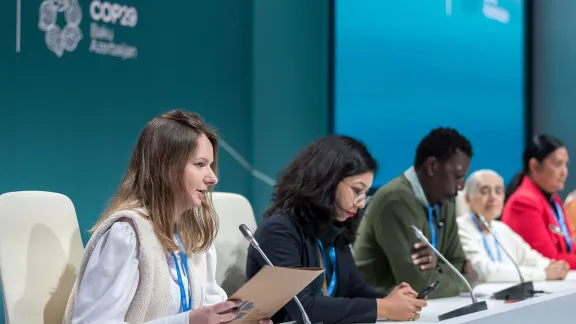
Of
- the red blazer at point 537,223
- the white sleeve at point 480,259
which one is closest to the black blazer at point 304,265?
the white sleeve at point 480,259

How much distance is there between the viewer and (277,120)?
5.21 meters

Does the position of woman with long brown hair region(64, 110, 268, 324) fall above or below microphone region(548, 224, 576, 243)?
above

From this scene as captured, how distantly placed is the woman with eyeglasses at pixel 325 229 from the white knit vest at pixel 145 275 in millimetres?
645

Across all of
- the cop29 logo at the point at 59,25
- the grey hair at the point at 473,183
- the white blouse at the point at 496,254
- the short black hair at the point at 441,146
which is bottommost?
the white blouse at the point at 496,254

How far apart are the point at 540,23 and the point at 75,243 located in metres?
5.31

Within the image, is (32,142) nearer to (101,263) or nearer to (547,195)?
(101,263)

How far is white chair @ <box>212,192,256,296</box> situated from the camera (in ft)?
10.6

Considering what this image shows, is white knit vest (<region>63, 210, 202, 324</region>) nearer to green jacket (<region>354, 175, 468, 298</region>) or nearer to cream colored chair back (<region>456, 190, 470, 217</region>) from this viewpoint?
green jacket (<region>354, 175, 468, 298</region>)

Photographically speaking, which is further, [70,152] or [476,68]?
Answer: [476,68]

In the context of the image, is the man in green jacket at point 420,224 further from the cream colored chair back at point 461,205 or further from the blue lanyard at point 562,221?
the blue lanyard at point 562,221

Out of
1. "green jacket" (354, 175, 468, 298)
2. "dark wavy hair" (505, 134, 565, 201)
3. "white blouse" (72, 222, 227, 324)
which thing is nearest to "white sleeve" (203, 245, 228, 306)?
"white blouse" (72, 222, 227, 324)

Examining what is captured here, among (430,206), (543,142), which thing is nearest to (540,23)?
(543,142)

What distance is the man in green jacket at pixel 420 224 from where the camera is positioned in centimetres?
351

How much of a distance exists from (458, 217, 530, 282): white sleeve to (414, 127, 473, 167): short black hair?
0.69 meters
